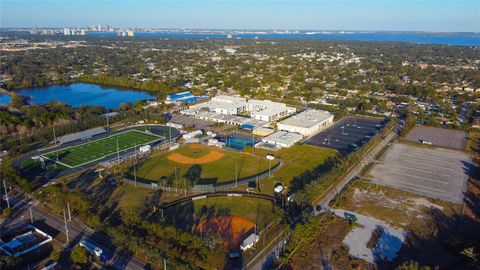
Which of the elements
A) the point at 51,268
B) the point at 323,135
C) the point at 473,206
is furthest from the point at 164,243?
the point at 323,135

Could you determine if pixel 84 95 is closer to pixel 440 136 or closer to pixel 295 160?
pixel 295 160

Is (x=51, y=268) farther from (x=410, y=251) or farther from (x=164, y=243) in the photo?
(x=410, y=251)

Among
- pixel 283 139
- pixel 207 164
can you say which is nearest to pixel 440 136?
pixel 283 139

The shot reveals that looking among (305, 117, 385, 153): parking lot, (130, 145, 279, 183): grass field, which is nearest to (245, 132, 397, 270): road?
(305, 117, 385, 153): parking lot

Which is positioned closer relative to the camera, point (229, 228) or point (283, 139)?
point (229, 228)

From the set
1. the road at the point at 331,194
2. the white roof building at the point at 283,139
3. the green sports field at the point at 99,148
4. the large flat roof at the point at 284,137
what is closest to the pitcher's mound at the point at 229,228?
the road at the point at 331,194

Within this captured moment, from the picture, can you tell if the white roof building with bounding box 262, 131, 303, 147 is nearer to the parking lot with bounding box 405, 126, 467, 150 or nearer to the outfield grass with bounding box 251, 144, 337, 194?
the outfield grass with bounding box 251, 144, 337, 194

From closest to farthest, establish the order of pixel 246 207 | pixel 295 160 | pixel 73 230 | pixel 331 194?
pixel 73 230 < pixel 246 207 < pixel 331 194 < pixel 295 160
